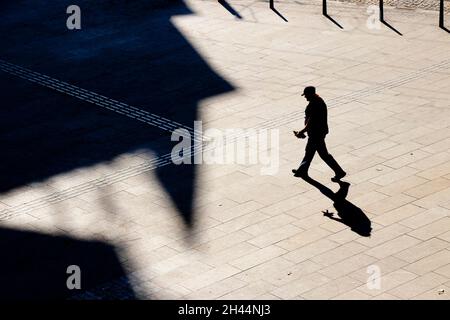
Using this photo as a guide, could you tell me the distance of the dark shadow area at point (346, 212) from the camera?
1609 centimetres

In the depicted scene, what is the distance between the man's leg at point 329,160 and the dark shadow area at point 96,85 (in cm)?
224

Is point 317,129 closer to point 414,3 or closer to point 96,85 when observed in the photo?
point 96,85

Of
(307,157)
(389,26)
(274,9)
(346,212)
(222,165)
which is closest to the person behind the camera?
(346,212)

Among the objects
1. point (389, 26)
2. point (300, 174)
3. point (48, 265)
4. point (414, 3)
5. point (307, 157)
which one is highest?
point (414, 3)

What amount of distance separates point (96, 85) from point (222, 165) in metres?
5.78

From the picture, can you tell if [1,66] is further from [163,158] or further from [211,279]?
[211,279]

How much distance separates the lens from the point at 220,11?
2842 cm

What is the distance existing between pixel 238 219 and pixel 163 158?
10.1 feet

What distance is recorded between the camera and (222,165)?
18.7 meters

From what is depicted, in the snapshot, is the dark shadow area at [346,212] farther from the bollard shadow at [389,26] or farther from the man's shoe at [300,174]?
the bollard shadow at [389,26]

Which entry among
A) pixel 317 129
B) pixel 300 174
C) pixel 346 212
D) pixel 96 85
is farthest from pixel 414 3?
pixel 346 212

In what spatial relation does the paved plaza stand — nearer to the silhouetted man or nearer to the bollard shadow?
the bollard shadow

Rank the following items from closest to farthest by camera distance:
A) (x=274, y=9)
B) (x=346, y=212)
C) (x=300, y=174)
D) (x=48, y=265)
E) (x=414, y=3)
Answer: (x=48, y=265)
(x=346, y=212)
(x=300, y=174)
(x=414, y=3)
(x=274, y=9)
